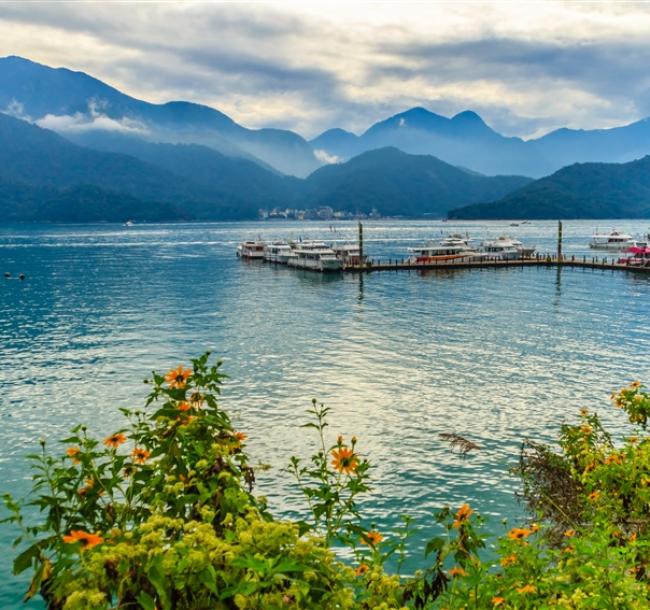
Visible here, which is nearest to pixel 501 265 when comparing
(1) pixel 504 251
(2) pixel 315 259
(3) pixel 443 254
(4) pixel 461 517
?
(1) pixel 504 251

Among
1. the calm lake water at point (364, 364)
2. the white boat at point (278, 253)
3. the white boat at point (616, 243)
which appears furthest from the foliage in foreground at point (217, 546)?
the white boat at point (616, 243)

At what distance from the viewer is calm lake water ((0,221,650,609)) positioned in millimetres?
22312

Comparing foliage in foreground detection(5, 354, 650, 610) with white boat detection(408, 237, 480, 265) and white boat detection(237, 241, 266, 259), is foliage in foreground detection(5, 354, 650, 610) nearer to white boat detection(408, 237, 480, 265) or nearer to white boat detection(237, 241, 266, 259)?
white boat detection(408, 237, 480, 265)

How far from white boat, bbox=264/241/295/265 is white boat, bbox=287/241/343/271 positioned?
82.0 inches

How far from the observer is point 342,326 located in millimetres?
49938

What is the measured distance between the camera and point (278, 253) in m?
114

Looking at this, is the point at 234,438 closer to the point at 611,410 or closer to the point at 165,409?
the point at 165,409

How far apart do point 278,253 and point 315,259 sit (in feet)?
49.7

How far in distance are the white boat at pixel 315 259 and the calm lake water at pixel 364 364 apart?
1570 centimetres

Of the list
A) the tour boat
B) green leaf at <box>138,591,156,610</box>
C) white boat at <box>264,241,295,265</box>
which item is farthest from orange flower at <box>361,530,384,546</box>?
white boat at <box>264,241,295,265</box>

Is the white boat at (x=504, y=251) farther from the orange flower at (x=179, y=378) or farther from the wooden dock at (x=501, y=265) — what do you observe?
the orange flower at (x=179, y=378)

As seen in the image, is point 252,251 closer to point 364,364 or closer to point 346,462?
point 364,364

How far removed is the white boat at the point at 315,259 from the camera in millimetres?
94250

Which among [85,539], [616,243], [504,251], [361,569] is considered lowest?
[504,251]
